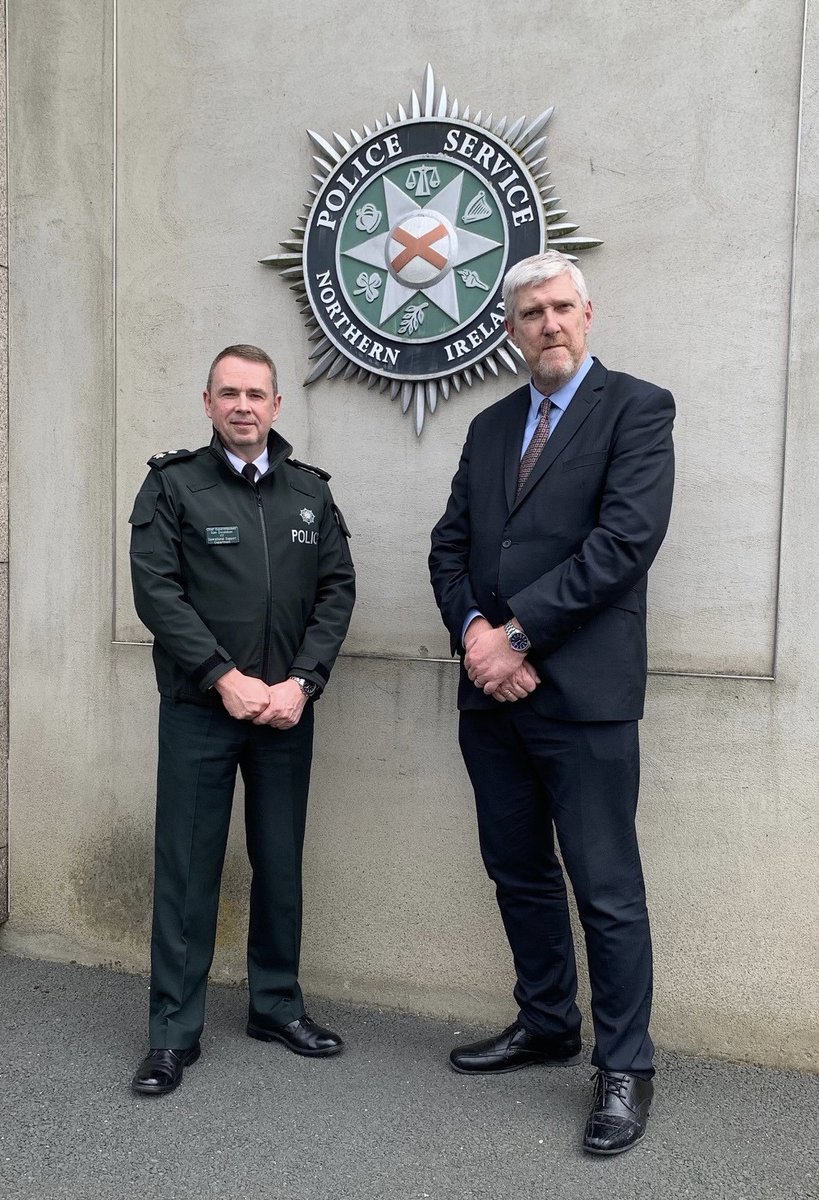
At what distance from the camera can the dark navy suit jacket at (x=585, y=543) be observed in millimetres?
2535

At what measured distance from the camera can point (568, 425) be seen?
2674 millimetres

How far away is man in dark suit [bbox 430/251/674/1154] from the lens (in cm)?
256

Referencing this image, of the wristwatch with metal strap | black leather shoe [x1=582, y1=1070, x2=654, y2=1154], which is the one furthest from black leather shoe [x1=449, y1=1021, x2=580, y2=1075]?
the wristwatch with metal strap

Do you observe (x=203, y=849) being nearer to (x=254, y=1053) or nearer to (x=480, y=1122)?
(x=254, y=1053)

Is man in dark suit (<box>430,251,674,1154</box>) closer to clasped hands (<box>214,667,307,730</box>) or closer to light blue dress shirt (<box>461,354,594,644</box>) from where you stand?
light blue dress shirt (<box>461,354,594,644</box>)

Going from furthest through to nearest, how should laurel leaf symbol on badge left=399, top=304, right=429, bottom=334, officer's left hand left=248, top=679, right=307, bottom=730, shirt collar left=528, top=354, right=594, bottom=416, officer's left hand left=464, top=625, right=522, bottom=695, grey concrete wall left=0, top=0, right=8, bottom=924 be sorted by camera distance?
1. grey concrete wall left=0, top=0, right=8, bottom=924
2. laurel leaf symbol on badge left=399, top=304, right=429, bottom=334
3. officer's left hand left=248, top=679, right=307, bottom=730
4. shirt collar left=528, top=354, right=594, bottom=416
5. officer's left hand left=464, top=625, right=522, bottom=695

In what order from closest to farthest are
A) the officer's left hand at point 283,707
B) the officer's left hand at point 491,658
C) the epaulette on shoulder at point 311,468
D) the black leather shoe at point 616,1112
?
the black leather shoe at point 616,1112 → the officer's left hand at point 491,658 → the officer's left hand at point 283,707 → the epaulette on shoulder at point 311,468

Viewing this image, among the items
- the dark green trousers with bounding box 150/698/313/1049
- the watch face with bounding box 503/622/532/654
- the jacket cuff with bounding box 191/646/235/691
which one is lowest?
the dark green trousers with bounding box 150/698/313/1049

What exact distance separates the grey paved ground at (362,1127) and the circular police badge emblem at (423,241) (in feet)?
6.44

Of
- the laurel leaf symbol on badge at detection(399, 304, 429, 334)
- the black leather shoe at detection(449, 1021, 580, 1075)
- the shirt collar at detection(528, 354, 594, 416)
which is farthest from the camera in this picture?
the laurel leaf symbol on badge at detection(399, 304, 429, 334)

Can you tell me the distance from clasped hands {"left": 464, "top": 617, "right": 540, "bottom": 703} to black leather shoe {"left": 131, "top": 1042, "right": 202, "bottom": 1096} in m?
1.34

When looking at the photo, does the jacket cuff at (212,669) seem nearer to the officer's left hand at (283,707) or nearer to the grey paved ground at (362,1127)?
the officer's left hand at (283,707)

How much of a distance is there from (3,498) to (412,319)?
1.64 meters

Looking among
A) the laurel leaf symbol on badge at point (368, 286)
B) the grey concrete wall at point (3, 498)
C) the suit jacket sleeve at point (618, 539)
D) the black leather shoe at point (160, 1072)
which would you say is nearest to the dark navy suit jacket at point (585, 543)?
the suit jacket sleeve at point (618, 539)
